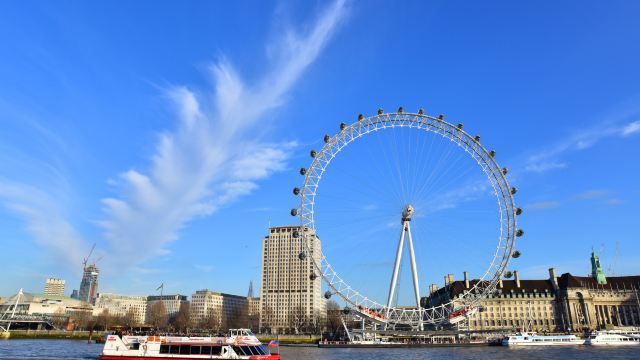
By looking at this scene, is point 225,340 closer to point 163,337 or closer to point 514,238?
point 163,337

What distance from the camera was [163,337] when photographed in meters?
54.5

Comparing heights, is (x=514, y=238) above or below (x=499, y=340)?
above

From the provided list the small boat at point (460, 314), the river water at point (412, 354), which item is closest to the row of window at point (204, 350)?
the river water at point (412, 354)

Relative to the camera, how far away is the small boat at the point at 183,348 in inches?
2079

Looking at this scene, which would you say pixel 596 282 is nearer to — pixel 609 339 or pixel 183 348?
pixel 609 339

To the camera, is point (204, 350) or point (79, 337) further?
Result: point (79, 337)

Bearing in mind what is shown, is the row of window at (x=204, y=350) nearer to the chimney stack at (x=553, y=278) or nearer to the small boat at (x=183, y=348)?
the small boat at (x=183, y=348)

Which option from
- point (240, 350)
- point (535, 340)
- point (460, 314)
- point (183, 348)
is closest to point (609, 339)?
point (535, 340)

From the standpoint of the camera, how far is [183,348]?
176 feet

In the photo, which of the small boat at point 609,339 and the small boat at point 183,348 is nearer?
the small boat at point 183,348

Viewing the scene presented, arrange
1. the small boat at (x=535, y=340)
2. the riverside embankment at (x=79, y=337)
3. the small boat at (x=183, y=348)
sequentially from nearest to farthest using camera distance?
the small boat at (x=183, y=348), the small boat at (x=535, y=340), the riverside embankment at (x=79, y=337)

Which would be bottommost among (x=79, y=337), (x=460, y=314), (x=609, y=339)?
(x=609, y=339)

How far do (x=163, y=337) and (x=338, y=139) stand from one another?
46.7m

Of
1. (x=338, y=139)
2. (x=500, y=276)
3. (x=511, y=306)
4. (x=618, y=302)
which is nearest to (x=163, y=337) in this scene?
(x=338, y=139)
